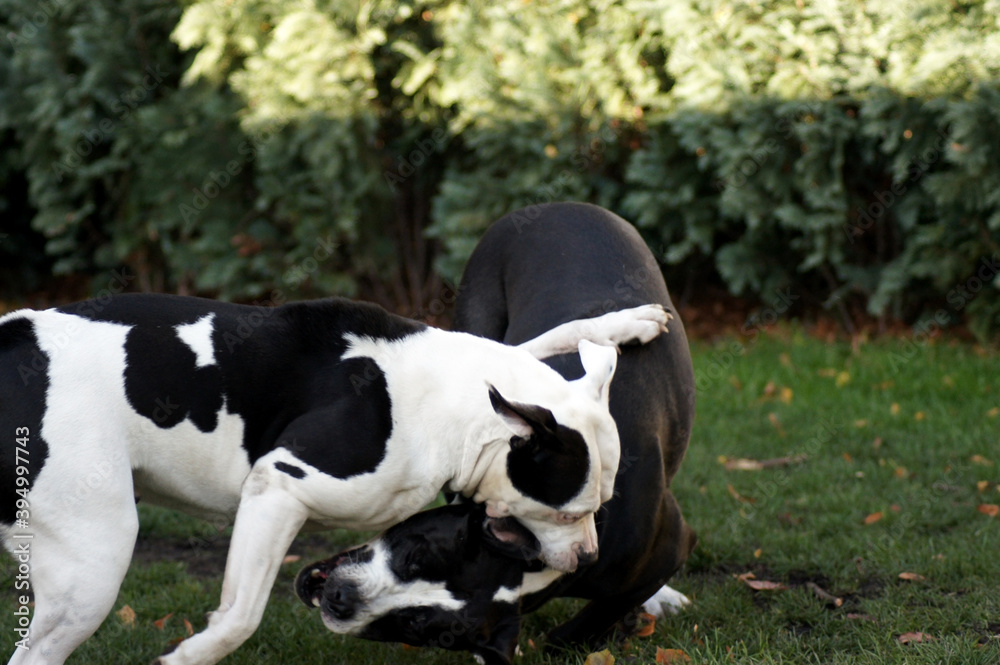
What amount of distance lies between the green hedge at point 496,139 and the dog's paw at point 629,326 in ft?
12.8

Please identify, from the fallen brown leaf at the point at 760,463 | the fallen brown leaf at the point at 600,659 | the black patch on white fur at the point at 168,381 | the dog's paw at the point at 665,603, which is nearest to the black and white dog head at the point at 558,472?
the fallen brown leaf at the point at 600,659

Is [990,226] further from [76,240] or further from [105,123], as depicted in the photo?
[76,240]

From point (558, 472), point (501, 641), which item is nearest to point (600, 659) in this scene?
point (501, 641)

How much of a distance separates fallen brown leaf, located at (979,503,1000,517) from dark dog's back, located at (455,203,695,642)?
5.71ft

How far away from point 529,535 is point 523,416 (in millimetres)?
447

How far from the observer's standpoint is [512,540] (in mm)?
2867

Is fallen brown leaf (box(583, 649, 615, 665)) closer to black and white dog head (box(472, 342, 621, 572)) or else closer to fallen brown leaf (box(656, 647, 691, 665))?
fallen brown leaf (box(656, 647, 691, 665))

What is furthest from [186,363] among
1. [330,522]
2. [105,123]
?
[105,123]

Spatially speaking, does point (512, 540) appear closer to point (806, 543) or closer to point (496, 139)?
point (806, 543)

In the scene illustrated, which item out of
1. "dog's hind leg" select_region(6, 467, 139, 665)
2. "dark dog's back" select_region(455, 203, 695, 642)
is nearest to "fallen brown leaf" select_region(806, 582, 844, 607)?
"dark dog's back" select_region(455, 203, 695, 642)

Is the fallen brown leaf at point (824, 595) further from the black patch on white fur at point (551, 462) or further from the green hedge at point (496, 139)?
the green hedge at point (496, 139)

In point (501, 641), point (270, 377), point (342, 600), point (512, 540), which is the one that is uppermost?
point (270, 377)

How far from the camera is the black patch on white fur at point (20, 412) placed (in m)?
2.70

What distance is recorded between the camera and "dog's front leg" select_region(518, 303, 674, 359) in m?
3.54
